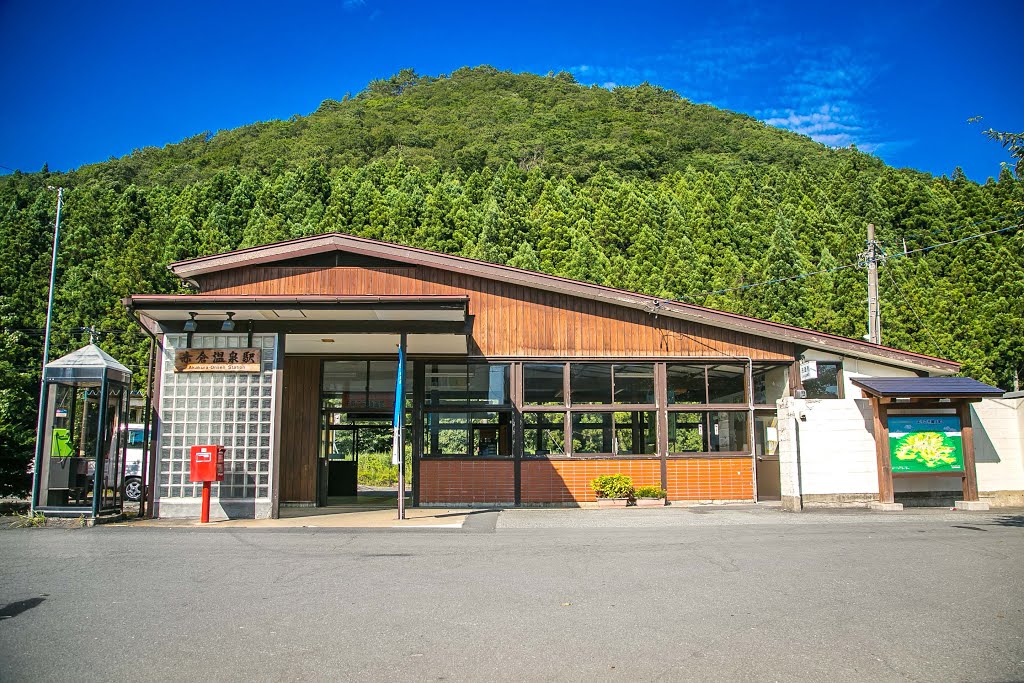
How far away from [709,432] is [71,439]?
12784 mm

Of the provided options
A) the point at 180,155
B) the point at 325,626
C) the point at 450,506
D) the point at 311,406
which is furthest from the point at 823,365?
the point at 180,155

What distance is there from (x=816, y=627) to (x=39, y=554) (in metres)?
8.93

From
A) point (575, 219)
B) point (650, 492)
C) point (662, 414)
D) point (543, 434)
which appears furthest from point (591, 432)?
point (575, 219)

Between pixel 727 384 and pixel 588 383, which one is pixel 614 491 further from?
pixel 727 384

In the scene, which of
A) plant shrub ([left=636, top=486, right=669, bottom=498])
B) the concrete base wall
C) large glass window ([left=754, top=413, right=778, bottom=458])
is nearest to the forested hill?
large glass window ([left=754, top=413, right=778, bottom=458])

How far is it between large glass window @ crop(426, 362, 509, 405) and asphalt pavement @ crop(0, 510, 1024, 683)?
230 inches

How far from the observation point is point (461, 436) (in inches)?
675

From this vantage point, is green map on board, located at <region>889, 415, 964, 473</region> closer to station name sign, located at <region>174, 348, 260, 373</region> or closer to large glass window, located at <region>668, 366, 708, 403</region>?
large glass window, located at <region>668, 366, 708, 403</region>

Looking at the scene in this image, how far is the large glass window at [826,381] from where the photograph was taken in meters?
17.6

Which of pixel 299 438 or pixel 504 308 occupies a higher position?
pixel 504 308

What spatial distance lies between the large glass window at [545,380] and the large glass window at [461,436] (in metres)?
0.83

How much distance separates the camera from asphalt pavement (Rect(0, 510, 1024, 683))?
515 cm

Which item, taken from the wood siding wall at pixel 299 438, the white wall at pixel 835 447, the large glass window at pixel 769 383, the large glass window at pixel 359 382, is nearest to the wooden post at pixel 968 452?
the white wall at pixel 835 447

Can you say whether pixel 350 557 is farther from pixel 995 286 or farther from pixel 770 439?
pixel 995 286
